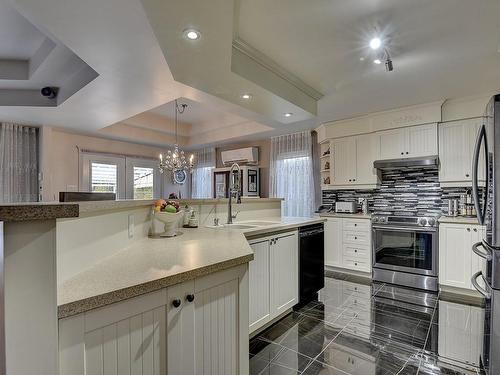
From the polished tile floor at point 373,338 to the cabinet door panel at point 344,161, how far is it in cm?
194

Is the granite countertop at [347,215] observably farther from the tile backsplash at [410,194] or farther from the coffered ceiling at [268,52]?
the coffered ceiling at [268,52]

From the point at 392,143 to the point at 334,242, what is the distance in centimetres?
179

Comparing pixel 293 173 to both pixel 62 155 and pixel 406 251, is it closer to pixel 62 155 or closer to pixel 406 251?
pixel 406 251

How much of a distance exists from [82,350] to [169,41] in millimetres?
1981

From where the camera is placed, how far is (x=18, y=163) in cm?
443

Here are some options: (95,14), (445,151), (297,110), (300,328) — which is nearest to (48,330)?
(95,14)

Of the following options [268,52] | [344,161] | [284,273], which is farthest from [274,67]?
[344,161]

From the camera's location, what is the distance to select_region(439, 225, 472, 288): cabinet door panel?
3320mm

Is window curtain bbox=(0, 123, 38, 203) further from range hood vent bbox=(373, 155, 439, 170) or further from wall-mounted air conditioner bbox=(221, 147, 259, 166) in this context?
range hood vent bbox=(373, 155, 439, 170)

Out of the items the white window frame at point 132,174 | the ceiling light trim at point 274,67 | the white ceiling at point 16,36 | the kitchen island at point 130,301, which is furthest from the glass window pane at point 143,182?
the kitchen island at point 130,301

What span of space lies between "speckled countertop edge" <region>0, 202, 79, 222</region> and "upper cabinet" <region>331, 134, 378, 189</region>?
4.28 m

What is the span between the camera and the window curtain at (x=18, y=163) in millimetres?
4305

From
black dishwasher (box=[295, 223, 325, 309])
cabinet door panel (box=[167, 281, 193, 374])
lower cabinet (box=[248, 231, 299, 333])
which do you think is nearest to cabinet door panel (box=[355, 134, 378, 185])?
black dishwasher (box=[295, 223, 325, 309])

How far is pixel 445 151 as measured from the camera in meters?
3.71
